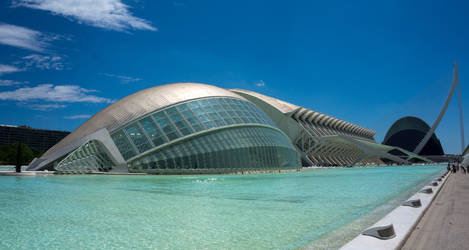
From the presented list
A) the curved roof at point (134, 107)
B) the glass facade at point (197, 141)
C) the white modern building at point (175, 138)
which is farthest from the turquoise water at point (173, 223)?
the curved roof at point (134, 107)

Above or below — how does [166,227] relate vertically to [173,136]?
below

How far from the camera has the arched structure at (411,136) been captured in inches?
6235

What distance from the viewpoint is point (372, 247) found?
3904mm

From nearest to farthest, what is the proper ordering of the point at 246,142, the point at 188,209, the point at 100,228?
the point at 100,228
the point at 188,209
the point at 246,142

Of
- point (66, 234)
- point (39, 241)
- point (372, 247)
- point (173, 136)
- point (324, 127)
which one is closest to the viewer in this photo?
point (372, 247)

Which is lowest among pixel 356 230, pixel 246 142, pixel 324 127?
pixel 356 230

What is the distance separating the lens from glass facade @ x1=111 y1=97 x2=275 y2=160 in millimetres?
31891

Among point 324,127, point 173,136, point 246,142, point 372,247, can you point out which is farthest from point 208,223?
point 324,127

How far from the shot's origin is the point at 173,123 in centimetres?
3334

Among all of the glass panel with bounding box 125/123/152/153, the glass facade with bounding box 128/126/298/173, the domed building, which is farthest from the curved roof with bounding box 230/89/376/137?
the glass panel with bounding box 125/123/152/153

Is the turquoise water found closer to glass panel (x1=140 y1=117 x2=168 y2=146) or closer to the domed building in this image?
the domed building

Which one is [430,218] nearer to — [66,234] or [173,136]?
[66,234]

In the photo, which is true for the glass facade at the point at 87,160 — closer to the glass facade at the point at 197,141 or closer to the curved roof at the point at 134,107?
the glass facade at the point at 197,141

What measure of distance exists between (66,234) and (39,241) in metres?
0.50
